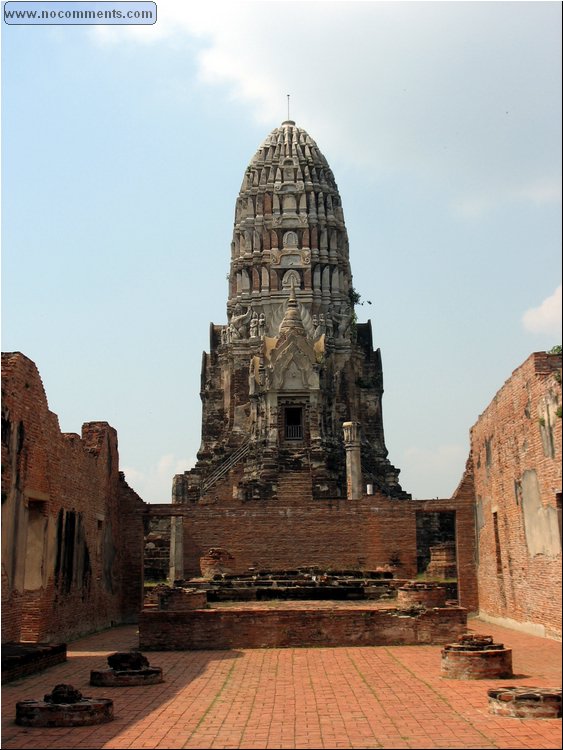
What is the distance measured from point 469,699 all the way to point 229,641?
263 inches

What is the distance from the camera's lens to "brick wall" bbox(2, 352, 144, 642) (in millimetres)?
13711

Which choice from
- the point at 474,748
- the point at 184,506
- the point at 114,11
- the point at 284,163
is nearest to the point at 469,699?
the point at 474,748

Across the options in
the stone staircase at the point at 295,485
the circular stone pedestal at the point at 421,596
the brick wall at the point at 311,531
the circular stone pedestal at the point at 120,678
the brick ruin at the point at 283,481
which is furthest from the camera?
the stone staircase at the point at 295,485

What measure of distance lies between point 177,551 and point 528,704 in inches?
741

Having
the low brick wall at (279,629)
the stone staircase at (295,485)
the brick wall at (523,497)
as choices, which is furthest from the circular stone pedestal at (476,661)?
the stone staircase at (295,485)

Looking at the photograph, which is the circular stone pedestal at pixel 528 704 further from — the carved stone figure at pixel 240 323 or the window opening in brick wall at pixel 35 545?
the carved stone figure at pixel 240 323

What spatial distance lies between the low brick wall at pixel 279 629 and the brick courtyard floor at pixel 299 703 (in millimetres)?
588

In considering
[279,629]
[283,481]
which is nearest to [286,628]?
[279,629]

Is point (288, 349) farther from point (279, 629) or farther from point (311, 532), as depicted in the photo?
point (279, 629)

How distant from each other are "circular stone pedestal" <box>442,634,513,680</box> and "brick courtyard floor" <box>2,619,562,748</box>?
0.18 m

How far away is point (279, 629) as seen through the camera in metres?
15.8

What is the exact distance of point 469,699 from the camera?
9805 mm

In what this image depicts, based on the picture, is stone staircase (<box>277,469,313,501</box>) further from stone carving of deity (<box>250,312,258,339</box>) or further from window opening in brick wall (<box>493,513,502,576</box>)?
window opening in brick wall (<box>493,513,502,576</box>)

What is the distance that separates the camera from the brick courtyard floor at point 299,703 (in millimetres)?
7879
